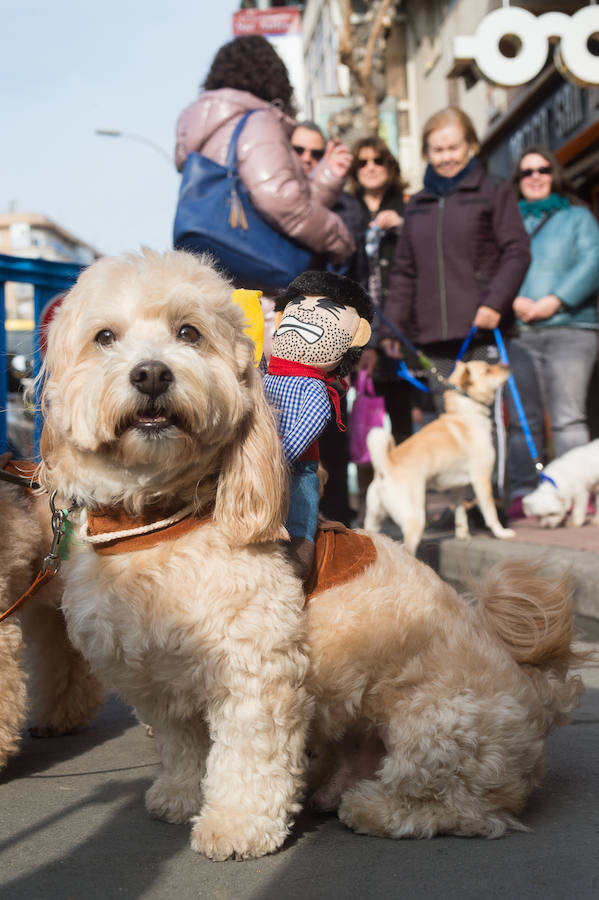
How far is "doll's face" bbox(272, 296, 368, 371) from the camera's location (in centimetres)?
302

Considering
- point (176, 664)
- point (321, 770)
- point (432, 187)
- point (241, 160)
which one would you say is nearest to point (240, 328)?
point (176, 664)

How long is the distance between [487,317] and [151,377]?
5058 millimetres

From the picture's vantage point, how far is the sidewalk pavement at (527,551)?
561 centimetres

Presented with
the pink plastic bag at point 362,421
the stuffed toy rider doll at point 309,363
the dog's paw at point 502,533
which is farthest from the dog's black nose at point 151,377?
the pink plastic bag at point 362,421

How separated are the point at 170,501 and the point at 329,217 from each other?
3.19m

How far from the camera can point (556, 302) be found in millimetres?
8055

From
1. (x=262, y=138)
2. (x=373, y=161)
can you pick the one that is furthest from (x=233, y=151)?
(x=373, y=161)

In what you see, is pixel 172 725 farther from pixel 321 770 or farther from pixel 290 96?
pixel 290 96

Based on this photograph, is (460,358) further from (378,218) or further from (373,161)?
(373,161)

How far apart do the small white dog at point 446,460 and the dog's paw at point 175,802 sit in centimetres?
459

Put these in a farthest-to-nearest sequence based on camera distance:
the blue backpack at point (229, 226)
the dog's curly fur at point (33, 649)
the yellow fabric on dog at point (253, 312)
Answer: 1. the blue backpack at point (229, 226)
2. the yellow fabric on dog at point (253, 312)
3. the dog's curly fur at point (33, 649)

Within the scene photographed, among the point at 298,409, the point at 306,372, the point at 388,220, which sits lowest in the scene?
the point at 298,409

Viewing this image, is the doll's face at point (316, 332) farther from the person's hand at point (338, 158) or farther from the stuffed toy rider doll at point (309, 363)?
the person's hand at point (338, 158)

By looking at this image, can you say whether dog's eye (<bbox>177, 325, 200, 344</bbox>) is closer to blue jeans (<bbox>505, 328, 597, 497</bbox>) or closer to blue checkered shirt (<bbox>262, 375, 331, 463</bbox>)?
blue checkered shirt (<bbox>262, 375, 331, 463</bbox>)
